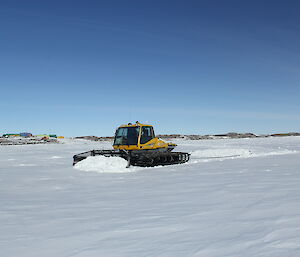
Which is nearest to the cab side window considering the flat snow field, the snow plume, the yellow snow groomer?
the yellow snow groomer

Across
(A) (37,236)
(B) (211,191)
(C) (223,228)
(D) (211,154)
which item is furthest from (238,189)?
(D) (211,154)

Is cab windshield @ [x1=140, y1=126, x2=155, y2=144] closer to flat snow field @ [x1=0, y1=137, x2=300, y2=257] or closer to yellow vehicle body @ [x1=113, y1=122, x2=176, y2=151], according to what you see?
yellow vehicle body @ [x1=113, y1=122, x2=176, y2=151]

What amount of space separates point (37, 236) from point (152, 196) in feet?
10.4

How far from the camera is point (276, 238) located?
12.7ft

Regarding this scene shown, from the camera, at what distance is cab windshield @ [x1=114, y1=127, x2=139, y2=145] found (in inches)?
611

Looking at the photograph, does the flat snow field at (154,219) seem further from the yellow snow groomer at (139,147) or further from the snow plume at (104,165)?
the yellow snow groomer at (139,147)

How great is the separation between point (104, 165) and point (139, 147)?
9.08 feet

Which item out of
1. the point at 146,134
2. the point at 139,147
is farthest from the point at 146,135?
the point at 139,147

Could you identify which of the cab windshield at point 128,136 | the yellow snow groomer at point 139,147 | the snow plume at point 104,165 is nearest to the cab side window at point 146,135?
the yellow snow groomer at point 139,147

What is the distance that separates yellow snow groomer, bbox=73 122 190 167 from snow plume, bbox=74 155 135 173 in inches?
45.3

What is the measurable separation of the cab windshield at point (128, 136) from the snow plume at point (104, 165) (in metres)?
2.21

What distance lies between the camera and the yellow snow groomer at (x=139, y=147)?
14.6 metres

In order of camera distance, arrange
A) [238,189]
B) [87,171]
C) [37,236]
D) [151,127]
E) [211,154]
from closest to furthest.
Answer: [37,236] < [238,189] < [87,171] < [151,127] < [211,154]

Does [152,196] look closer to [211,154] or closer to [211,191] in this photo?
[211,191]
